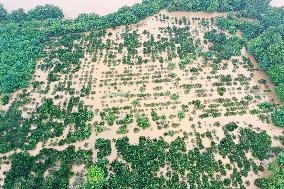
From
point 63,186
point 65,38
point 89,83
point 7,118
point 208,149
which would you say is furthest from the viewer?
point 65,38

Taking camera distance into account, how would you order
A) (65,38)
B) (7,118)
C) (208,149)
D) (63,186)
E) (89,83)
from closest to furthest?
(63,186) < (208,149) < (7,118) < (89,83) < (65,38)

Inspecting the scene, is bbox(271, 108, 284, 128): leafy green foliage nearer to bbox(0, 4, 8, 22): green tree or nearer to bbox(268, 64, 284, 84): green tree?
bbox(268, 64, 284, 84): green tree

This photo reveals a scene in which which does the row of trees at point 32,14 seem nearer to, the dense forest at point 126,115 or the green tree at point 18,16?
the green tree at point 18,16

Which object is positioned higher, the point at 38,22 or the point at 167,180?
the point at 38,22

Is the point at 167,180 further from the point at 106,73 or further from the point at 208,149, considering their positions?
the point at 106,73

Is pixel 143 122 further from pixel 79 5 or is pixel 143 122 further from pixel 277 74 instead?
pixel 79 5

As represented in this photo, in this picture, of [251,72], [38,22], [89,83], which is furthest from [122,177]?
[38,22]

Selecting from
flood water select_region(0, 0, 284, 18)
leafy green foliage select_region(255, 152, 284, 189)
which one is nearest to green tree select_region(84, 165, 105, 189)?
leafy green foliage select_region(255, 152, 284, 189)
